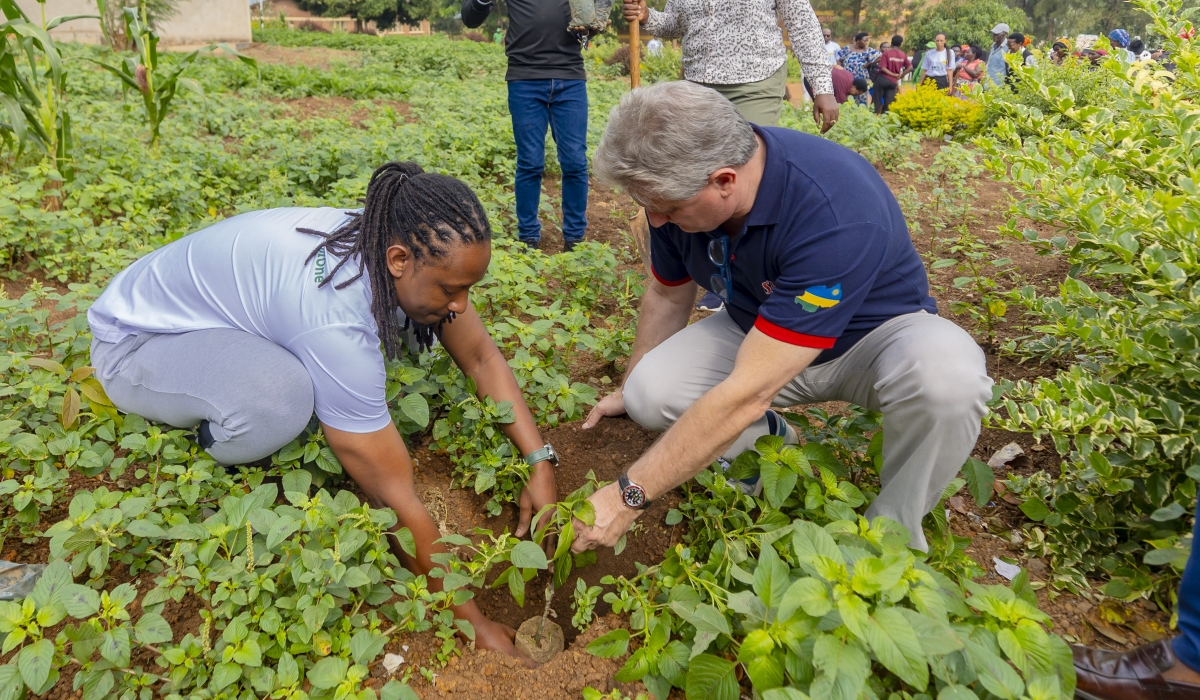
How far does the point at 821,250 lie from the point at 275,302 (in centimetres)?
134

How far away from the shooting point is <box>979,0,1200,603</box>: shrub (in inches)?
78.3

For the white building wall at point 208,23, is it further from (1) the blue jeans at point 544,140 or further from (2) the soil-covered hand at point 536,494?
(2) the soil-covered hand at point 536,494

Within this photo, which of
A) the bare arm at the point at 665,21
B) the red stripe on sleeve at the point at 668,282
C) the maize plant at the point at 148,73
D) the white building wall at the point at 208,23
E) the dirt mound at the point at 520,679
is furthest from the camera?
the white building wall at the point at 208,23

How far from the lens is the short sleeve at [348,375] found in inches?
74.4

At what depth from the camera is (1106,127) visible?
2537mm

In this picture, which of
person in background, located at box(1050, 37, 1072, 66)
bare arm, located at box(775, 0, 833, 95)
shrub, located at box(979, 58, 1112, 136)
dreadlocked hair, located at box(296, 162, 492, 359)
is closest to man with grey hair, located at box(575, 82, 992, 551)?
dreadlocked hair, located at box(296, 162, 492, 359)

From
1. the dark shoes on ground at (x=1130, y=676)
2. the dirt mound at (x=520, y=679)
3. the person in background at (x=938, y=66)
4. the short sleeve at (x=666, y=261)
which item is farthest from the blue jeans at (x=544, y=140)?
the person in background at (x=938, y=66)

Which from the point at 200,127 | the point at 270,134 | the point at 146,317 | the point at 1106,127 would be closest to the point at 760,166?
the point at 1106,127

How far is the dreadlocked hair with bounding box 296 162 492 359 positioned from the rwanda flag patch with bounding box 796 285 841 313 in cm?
77

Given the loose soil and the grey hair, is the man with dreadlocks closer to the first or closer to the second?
the grey hair

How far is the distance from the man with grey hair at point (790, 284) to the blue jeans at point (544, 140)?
229 centimetres

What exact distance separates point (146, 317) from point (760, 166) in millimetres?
1680

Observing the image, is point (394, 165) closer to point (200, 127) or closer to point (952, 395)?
point (952, 395)

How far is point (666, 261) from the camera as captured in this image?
8.03ft
